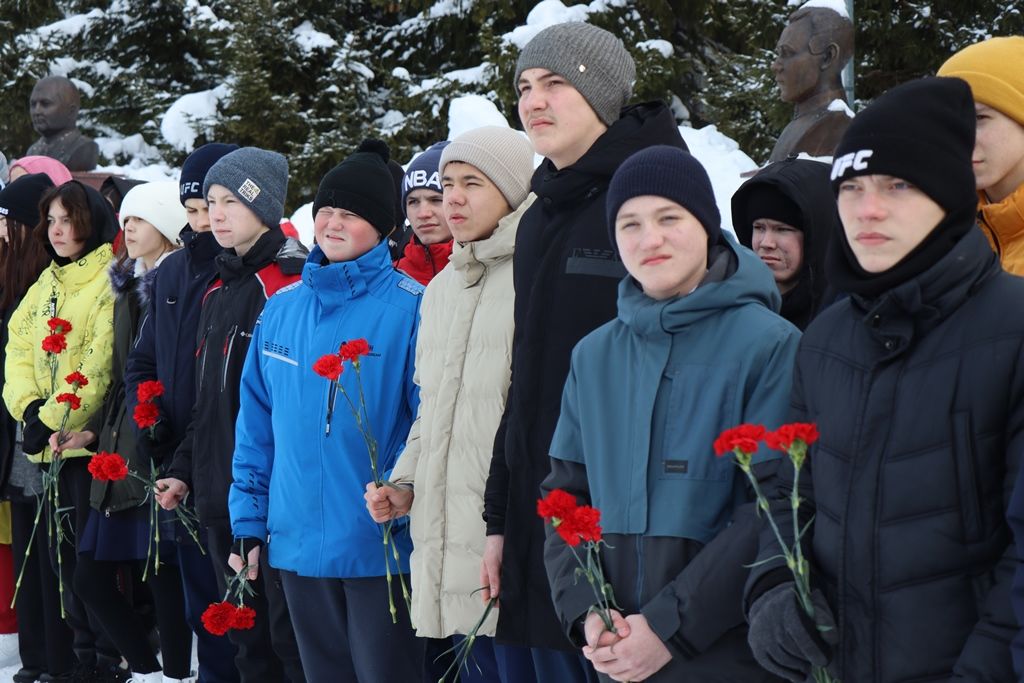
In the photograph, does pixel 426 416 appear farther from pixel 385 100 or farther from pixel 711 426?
pixel 385 100

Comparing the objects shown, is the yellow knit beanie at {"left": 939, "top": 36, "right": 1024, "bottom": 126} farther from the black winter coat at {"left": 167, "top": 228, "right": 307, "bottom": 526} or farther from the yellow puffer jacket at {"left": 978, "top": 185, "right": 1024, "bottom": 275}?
the black winter coat at {"left": 167, "top": 228, "right": 307, "bottom": 526}

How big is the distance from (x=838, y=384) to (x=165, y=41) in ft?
61.4

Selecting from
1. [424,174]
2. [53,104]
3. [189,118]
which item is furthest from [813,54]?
[189,118]

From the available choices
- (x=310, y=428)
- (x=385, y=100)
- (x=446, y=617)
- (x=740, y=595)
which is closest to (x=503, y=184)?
(x=310, y=428)

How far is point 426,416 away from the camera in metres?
3.65

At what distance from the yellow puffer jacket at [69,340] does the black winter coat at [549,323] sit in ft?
9.65

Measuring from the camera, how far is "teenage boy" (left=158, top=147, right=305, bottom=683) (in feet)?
14.8

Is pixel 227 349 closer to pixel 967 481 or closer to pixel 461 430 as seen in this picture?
pixel 461 430

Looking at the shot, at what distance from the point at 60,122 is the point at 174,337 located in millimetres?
7318

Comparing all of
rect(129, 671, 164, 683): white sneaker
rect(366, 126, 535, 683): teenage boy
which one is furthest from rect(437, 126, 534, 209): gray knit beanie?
rect(129, 671, 164, 683): white sneaker

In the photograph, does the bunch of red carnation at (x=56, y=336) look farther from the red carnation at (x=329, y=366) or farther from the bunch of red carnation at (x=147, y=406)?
the red carnation at (x=329, y=366)

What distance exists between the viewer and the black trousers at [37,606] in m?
5.82

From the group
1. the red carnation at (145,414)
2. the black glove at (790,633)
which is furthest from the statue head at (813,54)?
the black glove at (790,633)

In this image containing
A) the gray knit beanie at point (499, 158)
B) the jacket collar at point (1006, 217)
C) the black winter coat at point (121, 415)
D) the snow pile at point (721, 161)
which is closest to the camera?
the jacket collar at point (1006, 217)
